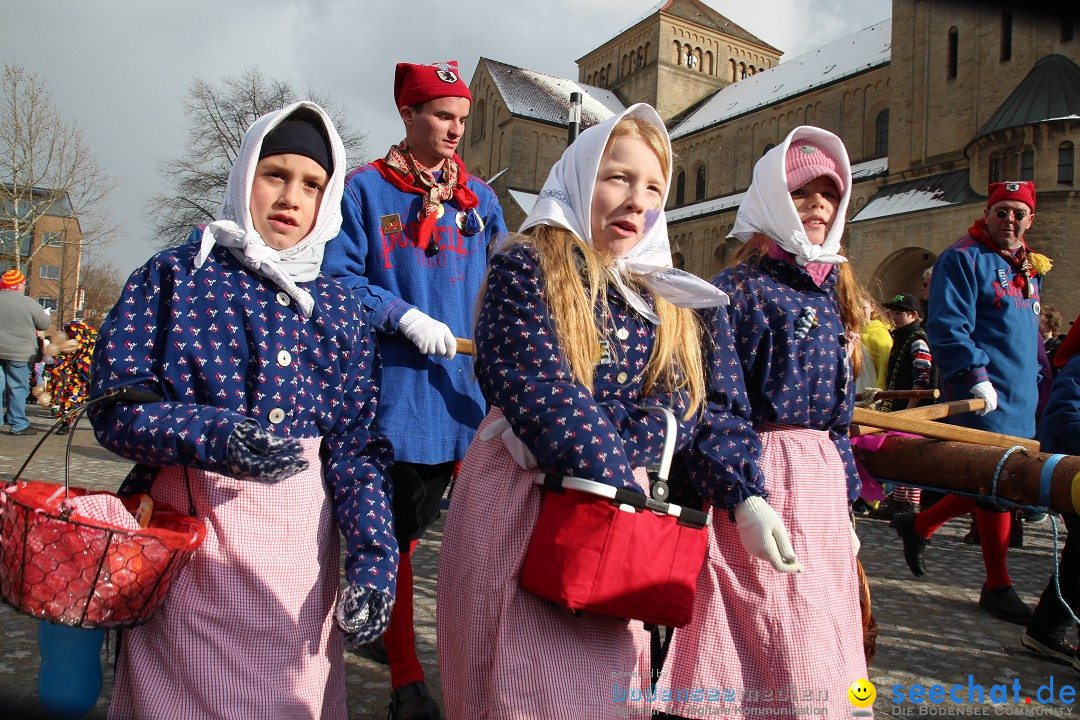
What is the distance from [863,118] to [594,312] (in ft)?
122

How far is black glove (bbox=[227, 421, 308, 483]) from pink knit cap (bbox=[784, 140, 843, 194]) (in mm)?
1840

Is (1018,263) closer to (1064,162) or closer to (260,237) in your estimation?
(260,237)

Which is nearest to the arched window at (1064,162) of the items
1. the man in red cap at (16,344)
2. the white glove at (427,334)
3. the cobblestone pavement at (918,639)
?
the cobblestone pavement at (918,639)

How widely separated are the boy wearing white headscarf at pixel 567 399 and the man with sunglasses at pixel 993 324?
2733 millimetres

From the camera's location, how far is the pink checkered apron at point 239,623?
1.69m

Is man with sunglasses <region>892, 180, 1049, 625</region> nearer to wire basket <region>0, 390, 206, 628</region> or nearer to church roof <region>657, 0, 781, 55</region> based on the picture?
wire basket <region>0, 390, 206, 628</region>

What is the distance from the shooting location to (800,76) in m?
40.5

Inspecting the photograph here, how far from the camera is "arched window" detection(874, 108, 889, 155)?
113 feet

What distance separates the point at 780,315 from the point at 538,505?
1.06m

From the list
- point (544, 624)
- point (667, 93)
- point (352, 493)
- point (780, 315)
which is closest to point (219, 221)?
point (352, 493)

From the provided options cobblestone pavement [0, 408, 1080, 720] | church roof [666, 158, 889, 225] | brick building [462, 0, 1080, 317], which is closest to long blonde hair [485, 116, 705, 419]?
cobblestone pavement [0, 408, 1080, 720]

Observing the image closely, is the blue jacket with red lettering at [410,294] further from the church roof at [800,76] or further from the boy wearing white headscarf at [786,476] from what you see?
the church roof at [800,76]

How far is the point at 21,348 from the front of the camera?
10.5m

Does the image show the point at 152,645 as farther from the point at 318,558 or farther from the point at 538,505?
the point at 538,505
